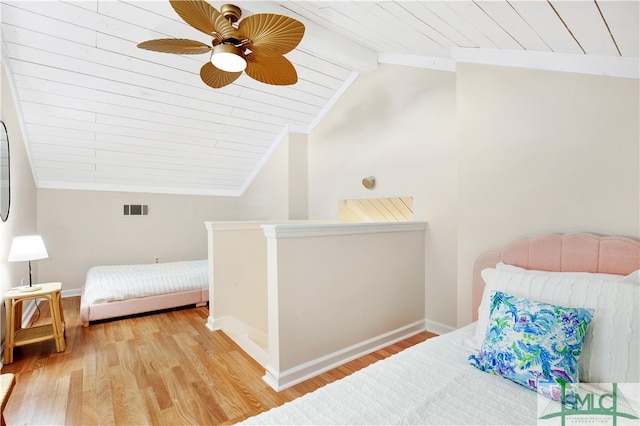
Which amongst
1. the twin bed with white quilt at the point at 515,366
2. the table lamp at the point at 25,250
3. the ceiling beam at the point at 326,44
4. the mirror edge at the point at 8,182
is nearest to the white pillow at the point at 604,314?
the twin bed with white quilt at the point at 515,366

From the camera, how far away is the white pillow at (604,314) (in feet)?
4.07

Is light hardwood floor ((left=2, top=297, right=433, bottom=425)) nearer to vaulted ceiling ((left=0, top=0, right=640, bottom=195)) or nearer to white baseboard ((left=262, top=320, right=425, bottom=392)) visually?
white baseboard ((left=262, top=320, right=425, bottom=392))

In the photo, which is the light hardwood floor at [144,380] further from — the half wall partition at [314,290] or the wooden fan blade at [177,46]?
the wooden fan blade at [177,46]

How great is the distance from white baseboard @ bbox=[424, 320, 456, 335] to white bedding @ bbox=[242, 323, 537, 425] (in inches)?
63.1

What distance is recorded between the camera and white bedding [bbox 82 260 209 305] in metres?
3.44

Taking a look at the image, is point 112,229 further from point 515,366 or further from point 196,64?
point 515,366

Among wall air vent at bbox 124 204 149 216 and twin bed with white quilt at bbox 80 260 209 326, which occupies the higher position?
wall air vent at bbox 124 204 149 216

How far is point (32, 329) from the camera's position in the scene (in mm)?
2803

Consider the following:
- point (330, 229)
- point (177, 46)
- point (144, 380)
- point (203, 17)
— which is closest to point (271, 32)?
point (203, 17)

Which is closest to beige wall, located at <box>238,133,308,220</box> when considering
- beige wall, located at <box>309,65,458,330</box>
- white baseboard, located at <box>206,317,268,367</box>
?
beige wall, located at <box>309,65,458,330</box>

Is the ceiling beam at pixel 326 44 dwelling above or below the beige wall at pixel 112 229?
above

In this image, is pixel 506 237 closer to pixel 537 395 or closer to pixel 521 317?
pixel 521 317

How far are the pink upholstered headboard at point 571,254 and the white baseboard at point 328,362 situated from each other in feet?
2.93

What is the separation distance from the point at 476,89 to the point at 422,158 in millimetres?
856
